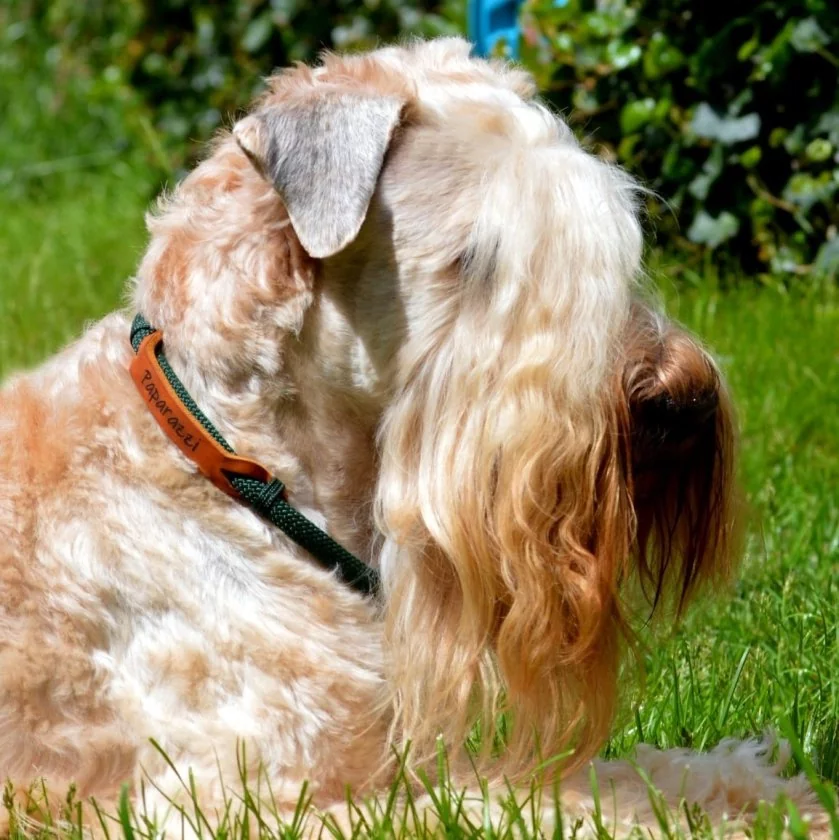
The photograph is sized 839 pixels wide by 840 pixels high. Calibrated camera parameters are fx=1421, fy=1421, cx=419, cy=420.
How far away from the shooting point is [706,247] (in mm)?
5512

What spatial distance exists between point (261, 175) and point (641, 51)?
3.10 metres

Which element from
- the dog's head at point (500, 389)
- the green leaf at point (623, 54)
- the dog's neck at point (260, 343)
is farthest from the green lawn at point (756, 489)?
the green leaf at point (623, 54)

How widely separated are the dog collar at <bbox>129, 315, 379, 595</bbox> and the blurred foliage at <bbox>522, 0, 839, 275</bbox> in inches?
115

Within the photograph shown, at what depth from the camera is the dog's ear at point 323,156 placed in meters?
2.51

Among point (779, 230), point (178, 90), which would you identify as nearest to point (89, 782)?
point (779, 230)

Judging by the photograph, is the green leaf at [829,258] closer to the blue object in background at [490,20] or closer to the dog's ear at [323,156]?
the blue object in background at [490,20]

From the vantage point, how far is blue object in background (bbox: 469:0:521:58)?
6324 millimetres

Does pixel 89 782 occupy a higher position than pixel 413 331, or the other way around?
pixel 413 331

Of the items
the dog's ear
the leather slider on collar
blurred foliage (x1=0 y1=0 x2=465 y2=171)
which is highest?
the dog's ear

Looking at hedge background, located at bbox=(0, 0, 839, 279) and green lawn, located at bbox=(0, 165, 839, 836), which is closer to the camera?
green lawn, located at bbox=(0, 165, 839, 836)

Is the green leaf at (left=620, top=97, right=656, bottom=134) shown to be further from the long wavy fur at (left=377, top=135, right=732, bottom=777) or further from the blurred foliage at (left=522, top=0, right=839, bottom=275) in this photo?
the long wavy fur at (left=377, top=135, right=732, bottom=777)

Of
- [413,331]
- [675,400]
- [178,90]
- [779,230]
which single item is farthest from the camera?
[178,90]

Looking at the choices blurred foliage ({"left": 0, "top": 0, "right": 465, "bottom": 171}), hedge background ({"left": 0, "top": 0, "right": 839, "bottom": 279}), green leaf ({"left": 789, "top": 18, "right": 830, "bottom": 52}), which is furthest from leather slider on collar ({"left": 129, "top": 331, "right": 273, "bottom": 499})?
blurred foliage ({"left": 0, "top": 0, "right": 465, "bottom": 171})

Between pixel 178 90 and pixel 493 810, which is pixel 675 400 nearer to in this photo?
pixel 493 810
